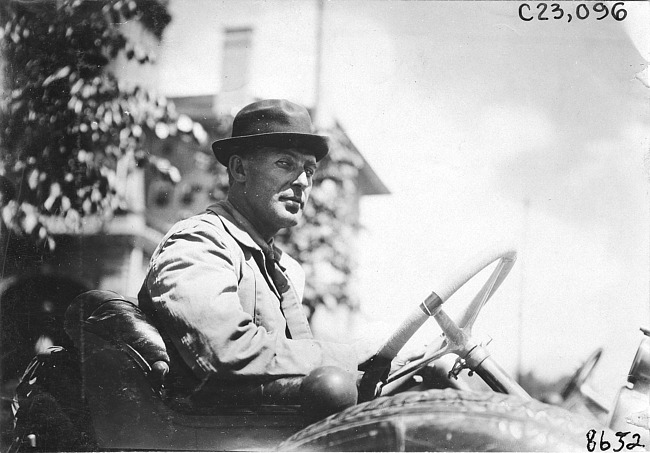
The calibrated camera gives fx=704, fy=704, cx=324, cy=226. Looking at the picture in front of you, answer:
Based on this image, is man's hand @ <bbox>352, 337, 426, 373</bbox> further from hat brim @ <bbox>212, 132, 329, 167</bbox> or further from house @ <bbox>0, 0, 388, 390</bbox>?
hat brim @ <bbox>212, 132, 329, 167</bbox>

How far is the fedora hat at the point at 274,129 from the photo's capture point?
3580 millimetres

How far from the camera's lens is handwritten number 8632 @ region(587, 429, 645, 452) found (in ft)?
11.1

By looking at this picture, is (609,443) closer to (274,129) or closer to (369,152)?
(369,152)

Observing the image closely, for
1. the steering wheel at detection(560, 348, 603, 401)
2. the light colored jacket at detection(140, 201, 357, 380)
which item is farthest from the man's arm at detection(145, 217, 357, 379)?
the steering wheel at detection(560, 348, 603, 401)

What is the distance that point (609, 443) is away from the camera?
3412mm

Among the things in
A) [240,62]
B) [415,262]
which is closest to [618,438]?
[415,262]

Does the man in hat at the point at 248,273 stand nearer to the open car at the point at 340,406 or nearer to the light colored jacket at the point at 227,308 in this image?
the light colored jacket at the point at 227,308

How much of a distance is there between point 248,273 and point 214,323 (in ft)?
1.00

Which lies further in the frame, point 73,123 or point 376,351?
point 73,123

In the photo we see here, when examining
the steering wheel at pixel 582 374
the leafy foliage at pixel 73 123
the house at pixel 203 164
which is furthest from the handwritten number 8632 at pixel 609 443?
the leafy foliage at pixel 73 123

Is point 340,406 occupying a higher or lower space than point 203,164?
lower

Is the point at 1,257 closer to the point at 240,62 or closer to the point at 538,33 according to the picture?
the point at 240,62

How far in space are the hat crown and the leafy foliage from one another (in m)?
0.34

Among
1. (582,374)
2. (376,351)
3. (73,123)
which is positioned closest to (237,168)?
(73,123)
